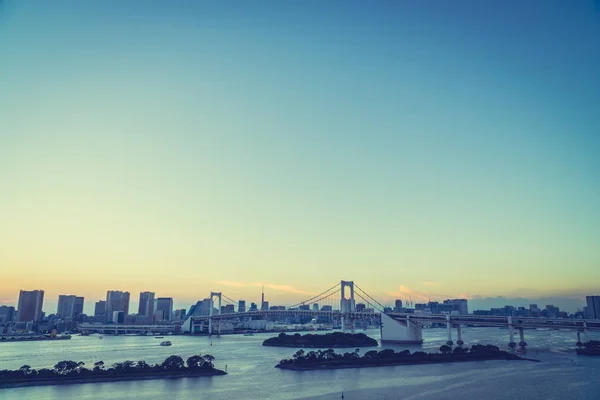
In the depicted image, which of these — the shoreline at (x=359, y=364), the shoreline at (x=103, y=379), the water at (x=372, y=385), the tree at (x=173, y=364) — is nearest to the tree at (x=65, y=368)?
the shoreline at (x=103, y=379)

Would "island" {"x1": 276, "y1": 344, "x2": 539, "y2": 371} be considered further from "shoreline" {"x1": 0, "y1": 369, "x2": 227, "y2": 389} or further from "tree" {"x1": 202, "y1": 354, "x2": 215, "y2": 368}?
"shoreline" {"x1": 0, "y1": 369, "x2": 227, "y2": 389}

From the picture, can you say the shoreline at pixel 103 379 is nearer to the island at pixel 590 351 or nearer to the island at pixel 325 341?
the island at pixel 325 341

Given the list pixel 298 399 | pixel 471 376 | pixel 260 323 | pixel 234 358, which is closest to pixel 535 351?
pixel 471 376

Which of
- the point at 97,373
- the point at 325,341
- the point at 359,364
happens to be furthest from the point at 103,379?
the point at 325,341

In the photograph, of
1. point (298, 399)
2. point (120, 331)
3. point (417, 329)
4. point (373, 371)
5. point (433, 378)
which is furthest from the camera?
point (120, 331)

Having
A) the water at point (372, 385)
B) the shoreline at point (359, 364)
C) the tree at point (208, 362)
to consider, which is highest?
the tree at point (208, 362)

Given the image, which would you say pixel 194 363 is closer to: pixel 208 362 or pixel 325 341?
pixel 208 362

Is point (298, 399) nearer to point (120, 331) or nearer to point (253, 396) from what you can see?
point (253, 396)
